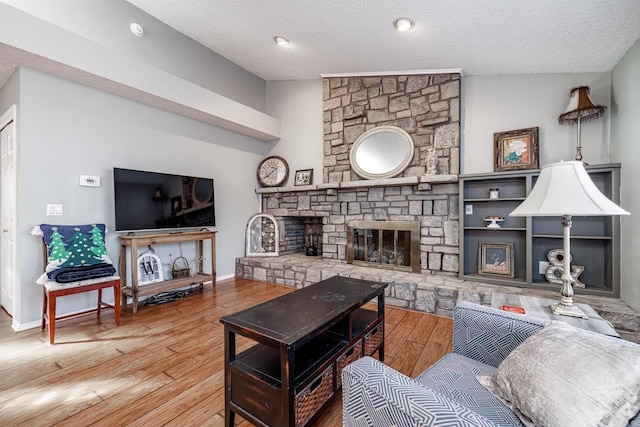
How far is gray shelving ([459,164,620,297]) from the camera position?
2605mm

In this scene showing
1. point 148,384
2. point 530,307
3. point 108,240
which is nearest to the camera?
point 530,307

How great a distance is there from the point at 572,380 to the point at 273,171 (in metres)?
4.47

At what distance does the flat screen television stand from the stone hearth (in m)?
1.08

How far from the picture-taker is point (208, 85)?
3977 mm

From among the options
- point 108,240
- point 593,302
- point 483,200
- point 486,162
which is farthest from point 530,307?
point 108,240

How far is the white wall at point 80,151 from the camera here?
256cm

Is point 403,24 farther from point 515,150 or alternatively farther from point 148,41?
point 148,41

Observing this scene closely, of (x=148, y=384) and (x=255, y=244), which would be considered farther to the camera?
(x=255, y=244)

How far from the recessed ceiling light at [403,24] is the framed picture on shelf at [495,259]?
2.44 meters

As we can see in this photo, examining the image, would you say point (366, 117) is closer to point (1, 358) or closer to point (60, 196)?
point (60, 196)

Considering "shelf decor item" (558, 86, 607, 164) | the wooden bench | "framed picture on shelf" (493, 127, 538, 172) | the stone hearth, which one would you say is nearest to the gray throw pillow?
the stone hearth

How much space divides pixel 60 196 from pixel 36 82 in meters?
1.07

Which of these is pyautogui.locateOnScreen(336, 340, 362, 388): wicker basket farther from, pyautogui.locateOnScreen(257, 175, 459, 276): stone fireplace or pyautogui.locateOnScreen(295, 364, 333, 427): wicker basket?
pyautogui.locateOnScreen(257, 175, 459, 276): stone fireplace

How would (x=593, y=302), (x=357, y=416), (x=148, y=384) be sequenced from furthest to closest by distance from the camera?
(x=593, y=302) → (x=148, y=384) → (x=357, y=416)
